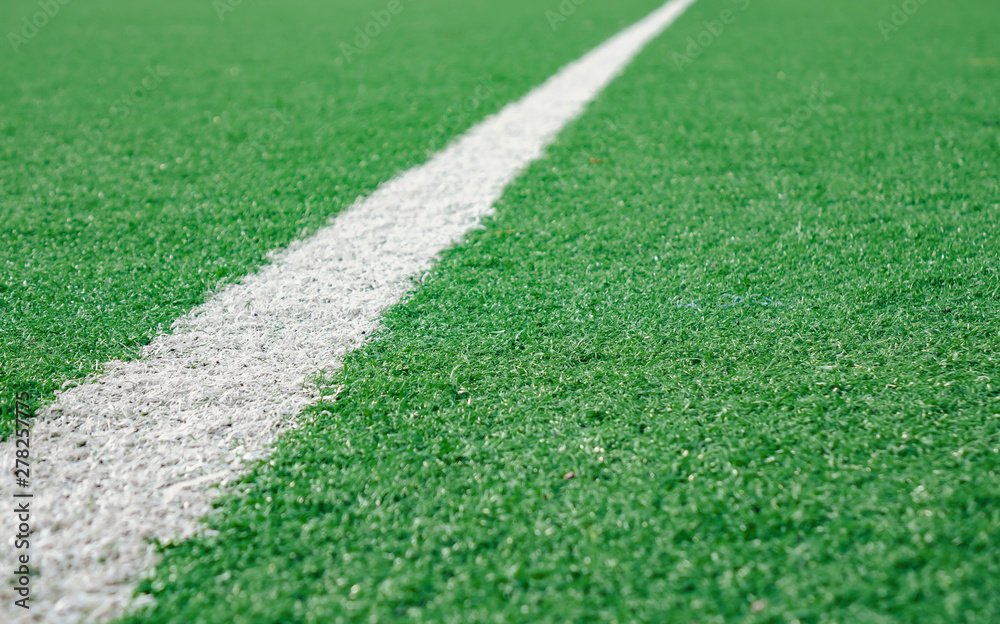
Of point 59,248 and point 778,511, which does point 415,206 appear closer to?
point 59,248

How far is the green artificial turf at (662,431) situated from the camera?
1.19 m

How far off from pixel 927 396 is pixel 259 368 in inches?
65.3

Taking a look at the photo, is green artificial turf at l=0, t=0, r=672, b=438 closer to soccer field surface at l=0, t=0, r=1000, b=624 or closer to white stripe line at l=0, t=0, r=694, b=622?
soccer field surface at l=0, t=0, r=1000, b=624

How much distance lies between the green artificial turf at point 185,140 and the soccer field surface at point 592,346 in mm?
21

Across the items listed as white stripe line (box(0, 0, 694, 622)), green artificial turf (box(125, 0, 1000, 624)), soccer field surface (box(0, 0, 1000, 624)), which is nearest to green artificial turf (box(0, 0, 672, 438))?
soccer field surface (box(0, 0, 1000, 624))

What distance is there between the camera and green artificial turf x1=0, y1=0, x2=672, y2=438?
2.11 metres

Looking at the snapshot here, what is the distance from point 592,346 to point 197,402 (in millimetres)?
1020

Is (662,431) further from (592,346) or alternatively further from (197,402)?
(197,402)

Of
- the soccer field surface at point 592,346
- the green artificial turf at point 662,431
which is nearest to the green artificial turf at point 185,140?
the soccer field surface at point 592,346

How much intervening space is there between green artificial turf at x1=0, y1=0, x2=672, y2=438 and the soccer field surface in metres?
0.02

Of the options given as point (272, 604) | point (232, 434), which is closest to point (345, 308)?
point (232, 434)

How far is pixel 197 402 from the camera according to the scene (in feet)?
5.54

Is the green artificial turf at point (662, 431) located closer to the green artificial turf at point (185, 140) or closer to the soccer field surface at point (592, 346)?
the soccer field surface at point (592, 346)

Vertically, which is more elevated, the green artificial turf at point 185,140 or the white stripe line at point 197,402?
the green artificial turf at point 185,140
